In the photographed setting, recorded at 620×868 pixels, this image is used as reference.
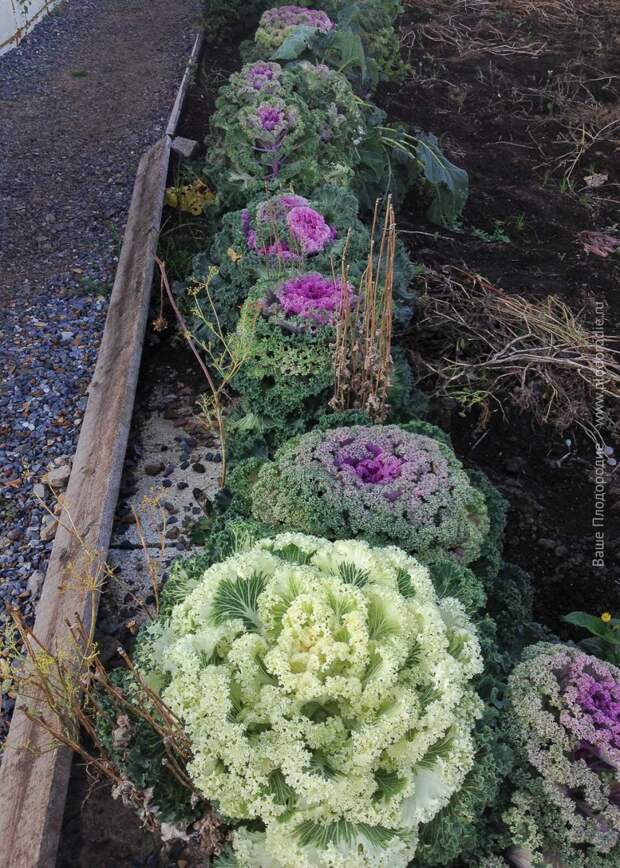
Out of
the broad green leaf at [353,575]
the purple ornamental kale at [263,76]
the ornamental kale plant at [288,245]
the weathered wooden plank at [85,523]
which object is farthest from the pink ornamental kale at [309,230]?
the broad green leaf at [353,575]

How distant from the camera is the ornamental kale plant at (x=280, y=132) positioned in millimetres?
3881

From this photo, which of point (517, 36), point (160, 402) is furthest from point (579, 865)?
point (517, 36)

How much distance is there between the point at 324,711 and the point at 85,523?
51.7 inches

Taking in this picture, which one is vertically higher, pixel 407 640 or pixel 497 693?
pixel 407 640

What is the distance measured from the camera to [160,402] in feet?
11.7

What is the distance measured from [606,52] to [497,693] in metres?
7.30

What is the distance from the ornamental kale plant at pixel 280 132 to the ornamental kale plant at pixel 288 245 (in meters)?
0.34

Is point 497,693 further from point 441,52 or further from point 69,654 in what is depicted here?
point 441,52

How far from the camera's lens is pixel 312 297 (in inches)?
121

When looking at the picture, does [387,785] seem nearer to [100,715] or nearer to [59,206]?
[100,715]

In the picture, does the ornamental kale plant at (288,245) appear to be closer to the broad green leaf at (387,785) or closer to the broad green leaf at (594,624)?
the broad green leaf at (594,624)

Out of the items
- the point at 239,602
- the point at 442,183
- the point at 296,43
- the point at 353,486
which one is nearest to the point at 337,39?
the point at 296,43

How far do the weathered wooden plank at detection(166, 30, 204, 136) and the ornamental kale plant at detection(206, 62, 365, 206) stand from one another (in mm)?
1039

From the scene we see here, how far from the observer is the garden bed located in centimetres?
174
